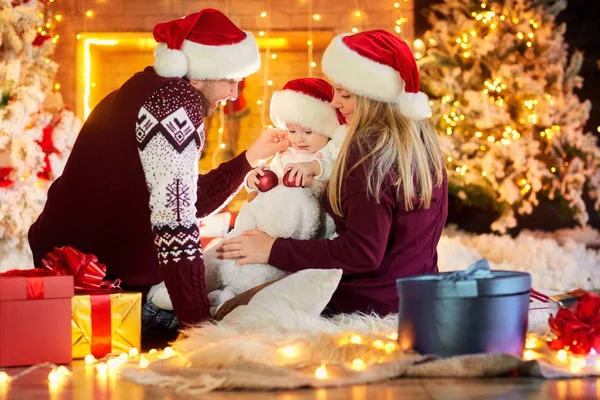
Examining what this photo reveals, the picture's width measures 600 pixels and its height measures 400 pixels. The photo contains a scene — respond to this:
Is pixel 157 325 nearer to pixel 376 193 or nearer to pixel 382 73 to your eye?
pixel 376 193

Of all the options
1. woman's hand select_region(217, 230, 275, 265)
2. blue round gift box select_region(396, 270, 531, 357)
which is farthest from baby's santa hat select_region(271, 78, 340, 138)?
blue round gift box select_region(396, 270, 531, 357)

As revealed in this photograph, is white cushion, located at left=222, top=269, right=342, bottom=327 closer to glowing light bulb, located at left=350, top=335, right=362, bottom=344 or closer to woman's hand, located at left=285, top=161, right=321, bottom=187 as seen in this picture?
glowing light bulb, located at left=350, top=335, right=362, bottom=344

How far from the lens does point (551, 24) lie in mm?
5273

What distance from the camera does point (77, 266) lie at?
90.8 inches

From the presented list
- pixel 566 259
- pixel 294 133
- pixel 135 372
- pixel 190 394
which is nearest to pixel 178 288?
pixel 135 372

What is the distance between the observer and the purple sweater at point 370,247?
2365mm

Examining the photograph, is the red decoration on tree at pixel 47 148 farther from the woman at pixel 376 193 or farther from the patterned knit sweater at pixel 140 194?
the woman at pixel 376 193

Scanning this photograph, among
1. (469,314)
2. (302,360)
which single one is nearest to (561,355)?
(469,314)

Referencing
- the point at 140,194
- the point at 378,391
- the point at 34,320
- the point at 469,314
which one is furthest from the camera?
the point at 140,194

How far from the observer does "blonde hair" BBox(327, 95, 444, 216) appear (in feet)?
7.80

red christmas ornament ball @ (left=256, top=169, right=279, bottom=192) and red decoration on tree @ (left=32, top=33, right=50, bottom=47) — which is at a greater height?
red decoration on tree @ (left=32, top=33, right=50, bottom=47)

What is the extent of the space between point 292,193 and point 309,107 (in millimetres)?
368

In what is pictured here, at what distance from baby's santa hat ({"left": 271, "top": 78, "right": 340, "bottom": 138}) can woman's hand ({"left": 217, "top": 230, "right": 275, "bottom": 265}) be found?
1.45 feet

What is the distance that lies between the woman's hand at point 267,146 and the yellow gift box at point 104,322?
0.67 m
